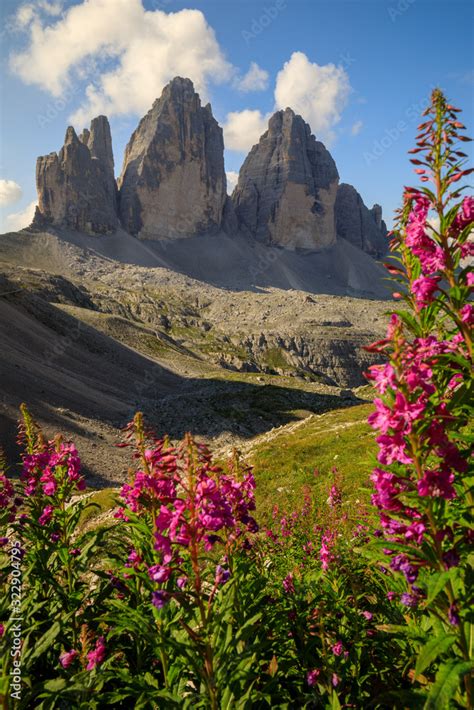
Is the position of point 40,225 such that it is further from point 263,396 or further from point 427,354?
point 427,354

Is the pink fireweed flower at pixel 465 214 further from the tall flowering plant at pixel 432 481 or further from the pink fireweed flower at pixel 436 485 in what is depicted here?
the pink fireweed flower at pixel 436 485

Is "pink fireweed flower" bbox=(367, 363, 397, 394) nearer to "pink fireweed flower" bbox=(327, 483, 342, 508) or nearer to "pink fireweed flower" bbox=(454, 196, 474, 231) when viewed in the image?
"pink fireweed flower" bbox=(454, 196, 474, 231)

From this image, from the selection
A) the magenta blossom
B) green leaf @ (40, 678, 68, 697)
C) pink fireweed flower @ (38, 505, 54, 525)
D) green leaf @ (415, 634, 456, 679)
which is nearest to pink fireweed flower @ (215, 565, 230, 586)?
the magenta blossom

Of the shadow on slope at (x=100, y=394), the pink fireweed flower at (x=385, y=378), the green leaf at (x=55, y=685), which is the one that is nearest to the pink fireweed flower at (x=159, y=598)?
the green leaf at (x=55, y=685)

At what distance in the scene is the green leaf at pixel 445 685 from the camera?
266 centimetres

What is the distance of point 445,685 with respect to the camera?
107 inches

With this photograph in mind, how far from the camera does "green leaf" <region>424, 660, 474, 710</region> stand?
266 centimetres

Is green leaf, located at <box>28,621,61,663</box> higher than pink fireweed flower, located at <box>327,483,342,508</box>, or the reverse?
pink fireweed flower, located at <box>327,483,342,508</box>

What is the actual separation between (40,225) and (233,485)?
222 metres

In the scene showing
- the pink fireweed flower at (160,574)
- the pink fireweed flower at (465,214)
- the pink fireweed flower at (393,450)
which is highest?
the pink fireweed flower at (465,214)

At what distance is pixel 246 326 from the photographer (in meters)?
149

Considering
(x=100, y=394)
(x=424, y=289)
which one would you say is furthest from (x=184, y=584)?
(x=100, y=394)

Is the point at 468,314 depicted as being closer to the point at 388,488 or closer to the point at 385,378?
the point at 385,378

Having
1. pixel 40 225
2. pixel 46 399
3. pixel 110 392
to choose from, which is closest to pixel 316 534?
pixel 46 399
